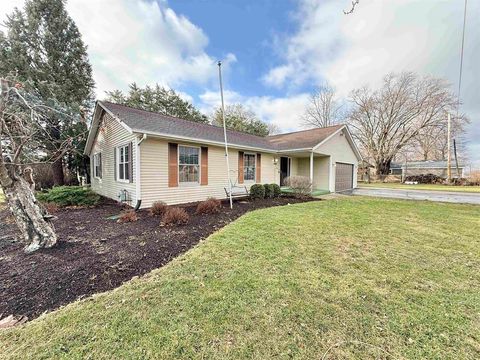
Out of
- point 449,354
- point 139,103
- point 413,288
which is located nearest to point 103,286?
point 449,354

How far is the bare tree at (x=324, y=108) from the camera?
3127 centimetres

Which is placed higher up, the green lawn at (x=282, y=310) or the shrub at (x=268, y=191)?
the shrub at (x=268, y=191)

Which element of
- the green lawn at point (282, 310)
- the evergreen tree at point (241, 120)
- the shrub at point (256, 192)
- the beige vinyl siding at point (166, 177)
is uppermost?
the evergreen tree at point (241, 120)

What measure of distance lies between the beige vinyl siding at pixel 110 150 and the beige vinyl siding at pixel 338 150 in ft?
34.7

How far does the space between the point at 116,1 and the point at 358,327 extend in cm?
1026

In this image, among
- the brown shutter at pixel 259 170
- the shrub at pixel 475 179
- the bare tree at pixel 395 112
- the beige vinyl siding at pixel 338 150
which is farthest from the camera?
the bare tree at pixel 395 112

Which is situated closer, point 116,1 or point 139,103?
point 116,1

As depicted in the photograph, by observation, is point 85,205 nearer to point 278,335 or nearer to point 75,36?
point 278,335

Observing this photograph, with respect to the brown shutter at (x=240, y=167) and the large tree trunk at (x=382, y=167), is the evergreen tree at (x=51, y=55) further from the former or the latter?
the large tree trunk at (x=382, y=167)

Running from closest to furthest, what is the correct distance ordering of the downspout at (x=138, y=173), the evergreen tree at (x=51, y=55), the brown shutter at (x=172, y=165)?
the downspout at (x=138, y=173)
the brown shutter at (x=172, y=165)
the evergreen tree at (x=51, y=55)

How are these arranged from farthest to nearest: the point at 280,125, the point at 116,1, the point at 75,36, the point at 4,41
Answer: the point at 280,125 → the point at 75,36 → the point at 4,41 → the point at 116,1

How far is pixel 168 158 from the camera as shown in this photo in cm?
832

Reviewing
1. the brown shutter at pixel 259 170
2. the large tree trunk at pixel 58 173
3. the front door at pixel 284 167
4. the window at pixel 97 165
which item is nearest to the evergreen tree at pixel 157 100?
the large tree trunk at pixel 58 173

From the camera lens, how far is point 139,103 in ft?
77.1
